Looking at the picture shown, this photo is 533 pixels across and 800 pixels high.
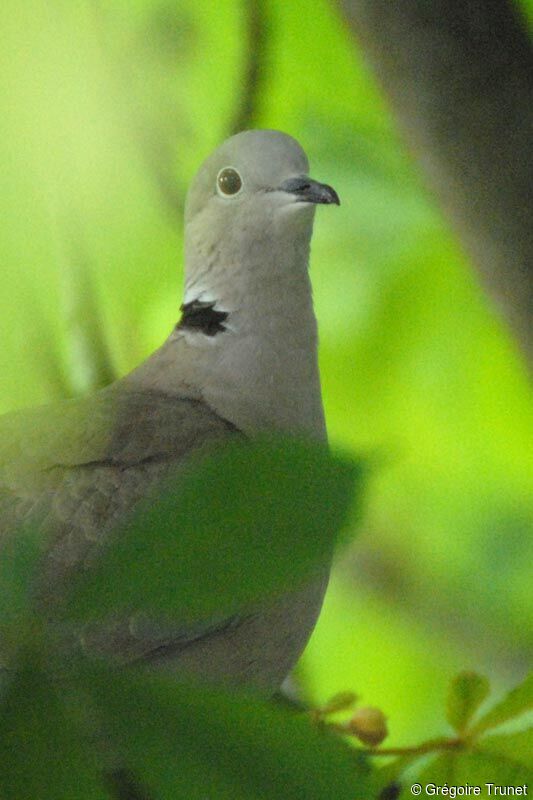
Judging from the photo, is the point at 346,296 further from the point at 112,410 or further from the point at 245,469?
the point at 245,469

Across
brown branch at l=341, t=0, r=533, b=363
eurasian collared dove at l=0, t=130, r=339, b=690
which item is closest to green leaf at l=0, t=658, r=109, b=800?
eurasian collared dove at l=0, t=130, r=339, b=690

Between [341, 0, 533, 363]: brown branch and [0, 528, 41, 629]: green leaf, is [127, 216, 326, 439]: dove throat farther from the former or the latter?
[0, 528, 41, 629]: green leaf

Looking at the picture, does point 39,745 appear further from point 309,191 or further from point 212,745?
point 309,191

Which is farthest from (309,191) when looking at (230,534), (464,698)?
(230,534)

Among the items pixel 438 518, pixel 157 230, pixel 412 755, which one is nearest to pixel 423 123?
pixel 157 230

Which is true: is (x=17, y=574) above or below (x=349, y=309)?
below

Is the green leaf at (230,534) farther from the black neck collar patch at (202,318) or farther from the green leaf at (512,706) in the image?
the black neck collar patch at (202,318)

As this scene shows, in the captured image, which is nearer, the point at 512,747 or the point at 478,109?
the point at 512,747
